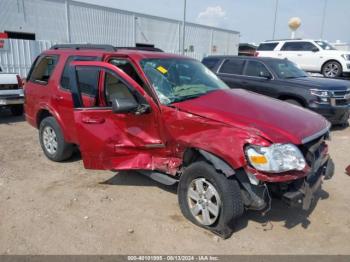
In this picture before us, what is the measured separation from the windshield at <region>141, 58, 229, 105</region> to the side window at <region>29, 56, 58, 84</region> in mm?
2040

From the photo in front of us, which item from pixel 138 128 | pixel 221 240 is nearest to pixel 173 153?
pixel 138 128

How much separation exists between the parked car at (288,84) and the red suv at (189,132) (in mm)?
3717

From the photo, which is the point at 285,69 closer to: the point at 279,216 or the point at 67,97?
the point at 279,216

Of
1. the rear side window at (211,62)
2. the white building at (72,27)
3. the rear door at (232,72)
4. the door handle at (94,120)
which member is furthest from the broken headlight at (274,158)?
the white building at (72,27)

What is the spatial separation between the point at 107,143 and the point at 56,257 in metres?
1.45

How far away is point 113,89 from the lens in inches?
167

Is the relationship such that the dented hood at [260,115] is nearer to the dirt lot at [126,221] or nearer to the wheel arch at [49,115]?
the dirt lot at [126,221]

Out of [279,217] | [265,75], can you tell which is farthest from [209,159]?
[265,75]

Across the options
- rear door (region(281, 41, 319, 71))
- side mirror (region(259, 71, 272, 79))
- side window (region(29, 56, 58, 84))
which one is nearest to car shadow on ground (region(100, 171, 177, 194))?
side window (region(29, 56, 58, 84))

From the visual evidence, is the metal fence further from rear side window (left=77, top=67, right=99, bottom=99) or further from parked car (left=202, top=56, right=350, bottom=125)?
rear side window (left=77, top=67, right=99, bottom=99)

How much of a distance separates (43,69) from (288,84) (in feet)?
18.2

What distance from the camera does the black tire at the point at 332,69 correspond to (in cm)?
1460

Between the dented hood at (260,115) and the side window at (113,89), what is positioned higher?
the side window at (113,89)

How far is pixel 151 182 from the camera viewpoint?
4.62 metres
